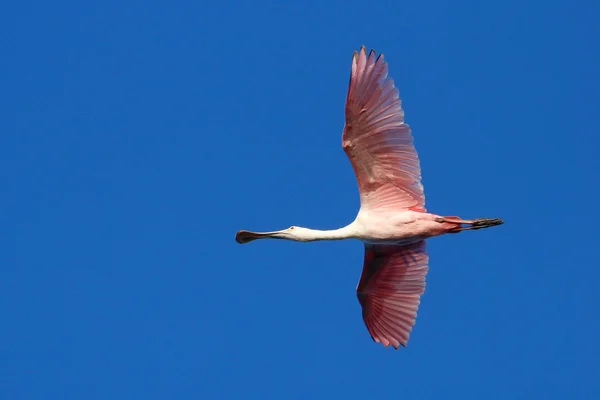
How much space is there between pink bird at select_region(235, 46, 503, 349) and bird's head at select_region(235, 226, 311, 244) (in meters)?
0.02

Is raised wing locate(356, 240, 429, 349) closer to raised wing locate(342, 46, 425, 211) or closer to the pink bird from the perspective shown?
the pink bird

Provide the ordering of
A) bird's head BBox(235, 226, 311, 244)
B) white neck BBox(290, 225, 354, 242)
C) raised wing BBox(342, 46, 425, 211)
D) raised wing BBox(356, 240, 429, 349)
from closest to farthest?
raised wing BBox(342, 46, 425, 211) → white neck BBox(290, 225, 354, 242) → bird's head BBox(235, 226, 311, 244) → raised wing BBox(356, 240, 429, 349)

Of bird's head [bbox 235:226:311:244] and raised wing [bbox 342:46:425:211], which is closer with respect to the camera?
raised wing [bbox 342:46:425:211]

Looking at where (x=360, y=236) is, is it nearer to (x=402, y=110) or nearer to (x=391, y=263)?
(x=391, y=263)

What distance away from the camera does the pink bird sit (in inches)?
741

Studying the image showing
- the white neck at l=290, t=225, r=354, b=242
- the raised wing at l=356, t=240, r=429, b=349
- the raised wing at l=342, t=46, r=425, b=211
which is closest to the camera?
the raised wing at l=342, t=46, r=425, b=211

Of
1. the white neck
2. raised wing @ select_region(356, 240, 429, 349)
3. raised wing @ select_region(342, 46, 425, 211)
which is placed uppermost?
raised wing @ select_region(342, 46, 425, 211)

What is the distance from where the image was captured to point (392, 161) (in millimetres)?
19406

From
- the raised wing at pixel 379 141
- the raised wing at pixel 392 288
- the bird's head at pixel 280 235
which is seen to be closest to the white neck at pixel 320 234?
the bird's head at pixel 280 235

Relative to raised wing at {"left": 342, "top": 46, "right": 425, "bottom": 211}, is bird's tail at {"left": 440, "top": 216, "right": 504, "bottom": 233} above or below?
below

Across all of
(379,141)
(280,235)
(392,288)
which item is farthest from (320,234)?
(379,141)

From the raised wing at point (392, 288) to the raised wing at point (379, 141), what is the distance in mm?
1200

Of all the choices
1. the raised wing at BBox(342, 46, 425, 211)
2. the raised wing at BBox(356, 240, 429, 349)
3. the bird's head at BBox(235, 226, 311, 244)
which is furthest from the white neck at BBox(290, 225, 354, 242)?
the raised wing at BBox(356, 240, 429, 349)

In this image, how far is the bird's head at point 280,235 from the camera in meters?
20.4
